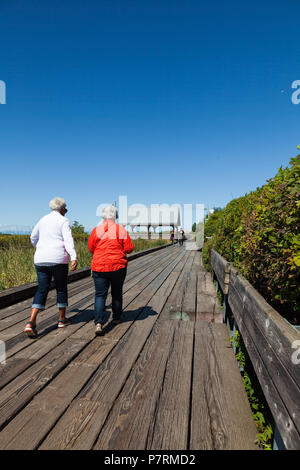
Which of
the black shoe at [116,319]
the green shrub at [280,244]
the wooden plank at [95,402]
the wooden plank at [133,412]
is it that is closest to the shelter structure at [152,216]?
the black shoe at [116,319]

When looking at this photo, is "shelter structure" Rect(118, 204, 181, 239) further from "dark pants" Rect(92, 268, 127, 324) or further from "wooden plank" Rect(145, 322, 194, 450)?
"wooden plank" Rect(145, 322, 194, 450)

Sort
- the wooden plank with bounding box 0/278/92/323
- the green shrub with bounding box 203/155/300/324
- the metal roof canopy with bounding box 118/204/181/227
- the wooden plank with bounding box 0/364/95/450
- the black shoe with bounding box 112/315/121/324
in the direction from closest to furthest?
the wooden plank with bounding box 0/364/95/450 → the green shrub with bounding box 203/155/300/324 → the black shoe with bounding box 112/315/121/324 → the wooden plank with bounding box 0/278/92/323 → the metal roof canopy with bounding box 118/204/181/227

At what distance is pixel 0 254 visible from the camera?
7297mm

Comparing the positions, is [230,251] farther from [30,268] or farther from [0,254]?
[0,254]

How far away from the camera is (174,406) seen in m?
2.03

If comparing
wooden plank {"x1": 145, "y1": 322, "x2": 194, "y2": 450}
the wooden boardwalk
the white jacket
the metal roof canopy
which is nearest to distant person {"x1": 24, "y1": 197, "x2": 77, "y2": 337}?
the white jacket

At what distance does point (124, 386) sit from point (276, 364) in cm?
143

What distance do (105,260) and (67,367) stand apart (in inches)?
54.1

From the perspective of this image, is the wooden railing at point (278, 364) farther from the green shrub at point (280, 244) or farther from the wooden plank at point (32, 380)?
the wooden plank at point (32, 380)

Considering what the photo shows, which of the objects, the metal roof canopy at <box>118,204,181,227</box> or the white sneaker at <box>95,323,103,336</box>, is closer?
the white sneaker at <box>95,323,103,336</box>

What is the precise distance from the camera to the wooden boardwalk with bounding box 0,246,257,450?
1723 millimetres

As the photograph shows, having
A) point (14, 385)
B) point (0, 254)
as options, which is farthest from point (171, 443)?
point (0, 254)

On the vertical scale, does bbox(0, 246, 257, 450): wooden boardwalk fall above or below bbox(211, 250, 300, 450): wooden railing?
below

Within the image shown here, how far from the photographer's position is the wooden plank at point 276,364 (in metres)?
1.19
